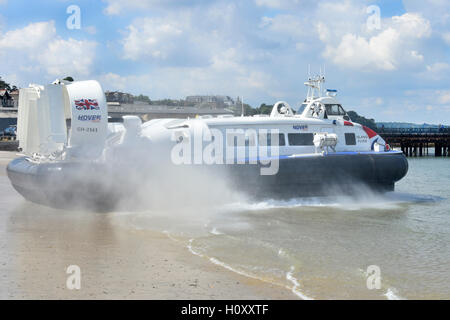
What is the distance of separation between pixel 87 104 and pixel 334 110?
230 inches

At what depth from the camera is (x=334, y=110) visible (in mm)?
12359

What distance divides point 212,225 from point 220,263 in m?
2.39

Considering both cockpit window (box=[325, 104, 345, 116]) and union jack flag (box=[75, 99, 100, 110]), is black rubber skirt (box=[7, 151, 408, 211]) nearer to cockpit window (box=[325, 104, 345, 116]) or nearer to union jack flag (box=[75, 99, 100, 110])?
union jack flag (box=[75, 99, 100, 110])

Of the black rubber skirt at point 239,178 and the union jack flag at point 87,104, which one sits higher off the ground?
the union jack flag at point 87,104

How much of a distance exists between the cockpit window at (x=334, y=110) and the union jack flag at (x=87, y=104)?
5.49 meters

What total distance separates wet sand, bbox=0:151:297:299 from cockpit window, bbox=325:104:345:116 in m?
6.00

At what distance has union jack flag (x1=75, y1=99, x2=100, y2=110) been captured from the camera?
9188 millimetres

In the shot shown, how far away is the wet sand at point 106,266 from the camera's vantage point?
504 centimetres

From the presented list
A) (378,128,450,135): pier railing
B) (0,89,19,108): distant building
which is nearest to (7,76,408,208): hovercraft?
(378,128,450,135): pier railing

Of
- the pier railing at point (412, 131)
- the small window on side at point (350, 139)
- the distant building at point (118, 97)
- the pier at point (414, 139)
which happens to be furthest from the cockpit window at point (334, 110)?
the distant building at point (118, 97)

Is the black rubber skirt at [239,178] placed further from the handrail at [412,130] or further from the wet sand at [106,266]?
the handrail at [412,130]

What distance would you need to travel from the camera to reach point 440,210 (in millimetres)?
11383
